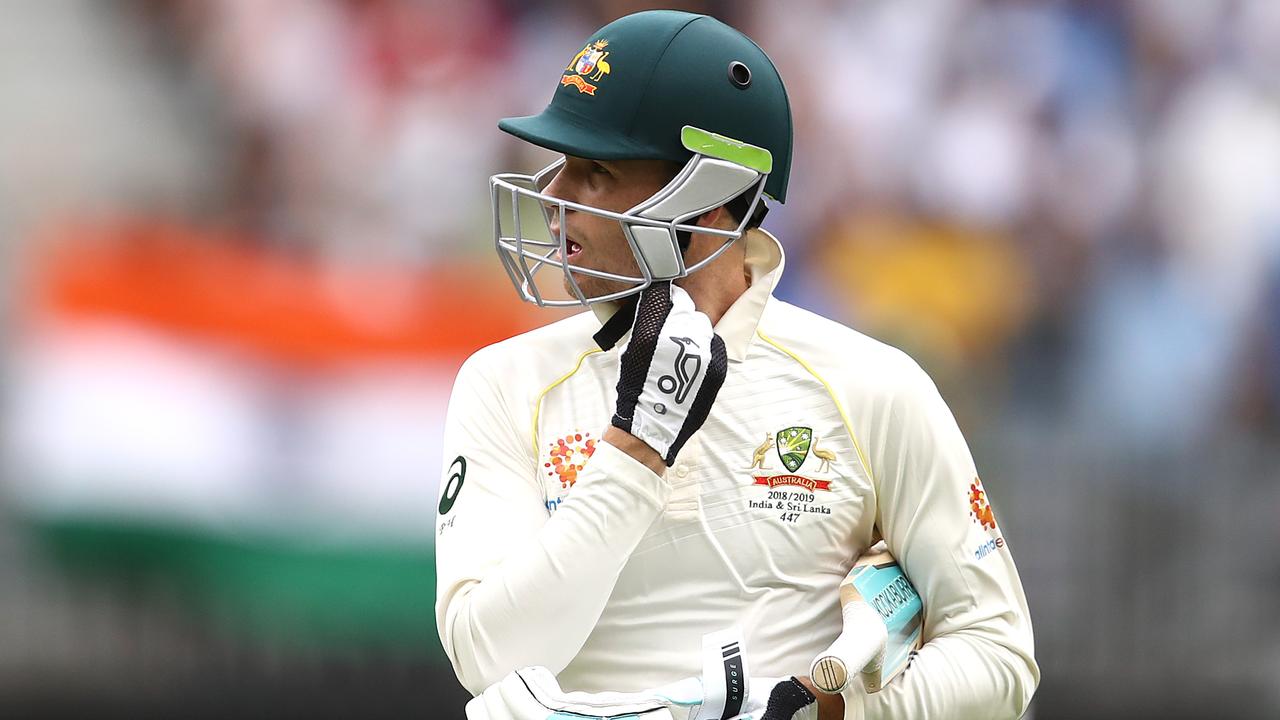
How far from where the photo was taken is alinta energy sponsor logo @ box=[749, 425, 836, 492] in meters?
2.38

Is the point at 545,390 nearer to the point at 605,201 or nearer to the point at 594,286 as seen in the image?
the point at 594,286

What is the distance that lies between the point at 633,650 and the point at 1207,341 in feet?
14.9

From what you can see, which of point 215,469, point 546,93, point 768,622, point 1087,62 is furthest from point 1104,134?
point 768,622

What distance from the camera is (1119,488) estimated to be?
5879mm

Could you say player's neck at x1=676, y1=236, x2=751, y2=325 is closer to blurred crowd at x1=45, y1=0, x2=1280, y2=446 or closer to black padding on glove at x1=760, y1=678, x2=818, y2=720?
black padding on glove at x1=760, y1=678, x2=818, y2=720

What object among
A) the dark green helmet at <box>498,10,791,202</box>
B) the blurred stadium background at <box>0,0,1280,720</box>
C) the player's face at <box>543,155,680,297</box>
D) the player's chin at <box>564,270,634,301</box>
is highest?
the dark green helmet at <box>498,10,791,202</box>

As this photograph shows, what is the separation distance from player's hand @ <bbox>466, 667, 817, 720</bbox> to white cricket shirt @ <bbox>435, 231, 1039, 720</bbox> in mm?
105

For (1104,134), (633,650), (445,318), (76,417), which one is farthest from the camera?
(1104,134)

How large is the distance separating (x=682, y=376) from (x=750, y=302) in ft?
1.08

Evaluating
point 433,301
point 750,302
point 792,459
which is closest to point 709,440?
point 792,459

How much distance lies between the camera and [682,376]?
7.19ft

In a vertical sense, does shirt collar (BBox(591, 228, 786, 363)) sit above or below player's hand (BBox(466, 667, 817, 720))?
above

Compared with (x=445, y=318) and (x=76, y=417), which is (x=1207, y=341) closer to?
(x=445, y=318)

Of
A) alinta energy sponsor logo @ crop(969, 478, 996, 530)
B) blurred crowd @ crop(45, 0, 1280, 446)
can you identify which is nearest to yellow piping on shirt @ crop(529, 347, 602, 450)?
alinta energy sponsor logo @ crop(969, 478, 996, 530)
